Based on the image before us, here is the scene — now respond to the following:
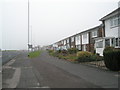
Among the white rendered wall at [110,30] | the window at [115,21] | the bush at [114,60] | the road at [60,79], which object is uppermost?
the window at [115,21]

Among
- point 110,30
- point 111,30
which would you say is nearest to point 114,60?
point 111,30

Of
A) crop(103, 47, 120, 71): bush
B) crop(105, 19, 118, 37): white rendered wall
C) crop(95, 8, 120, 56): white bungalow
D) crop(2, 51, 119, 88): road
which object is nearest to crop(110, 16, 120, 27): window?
crop(95, 8, 120, 56): white bungalow

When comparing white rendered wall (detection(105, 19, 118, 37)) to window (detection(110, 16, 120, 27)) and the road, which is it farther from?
the road

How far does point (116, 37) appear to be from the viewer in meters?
23.7

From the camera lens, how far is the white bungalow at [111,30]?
22845mm

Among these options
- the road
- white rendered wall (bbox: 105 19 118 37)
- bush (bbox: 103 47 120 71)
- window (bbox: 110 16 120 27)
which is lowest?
the road

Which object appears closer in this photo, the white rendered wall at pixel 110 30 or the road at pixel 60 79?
the road at pixel 60 79

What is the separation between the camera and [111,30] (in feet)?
81.5

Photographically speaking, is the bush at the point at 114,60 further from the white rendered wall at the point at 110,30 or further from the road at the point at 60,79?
the white rendered wall at the point at 110,30

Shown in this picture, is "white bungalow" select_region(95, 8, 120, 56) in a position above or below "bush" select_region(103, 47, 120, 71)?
above

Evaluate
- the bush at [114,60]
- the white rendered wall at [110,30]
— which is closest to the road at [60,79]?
the bush at [114,60]

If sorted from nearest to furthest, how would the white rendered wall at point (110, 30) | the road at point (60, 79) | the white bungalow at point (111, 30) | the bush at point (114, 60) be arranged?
the road at point (60, 79)
the bush at point (114, 60)
the white bungalow at point (111, 30)
the white rendered wall at point (110, 30)

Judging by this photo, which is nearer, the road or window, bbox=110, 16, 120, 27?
the road

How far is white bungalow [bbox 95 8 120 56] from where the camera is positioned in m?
22.8
